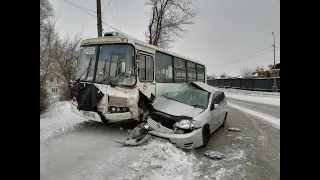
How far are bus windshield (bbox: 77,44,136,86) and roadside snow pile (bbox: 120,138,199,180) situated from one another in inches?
81.8

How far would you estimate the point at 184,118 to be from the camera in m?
5.31

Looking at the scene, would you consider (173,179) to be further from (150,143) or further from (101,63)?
(101,63)

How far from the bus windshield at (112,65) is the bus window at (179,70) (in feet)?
10.2

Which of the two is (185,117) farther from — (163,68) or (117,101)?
(163,68)

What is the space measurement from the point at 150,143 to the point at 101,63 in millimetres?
2787

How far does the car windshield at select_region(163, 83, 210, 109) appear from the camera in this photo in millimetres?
6297

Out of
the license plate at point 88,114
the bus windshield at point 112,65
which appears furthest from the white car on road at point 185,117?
the license plate at point 88,114

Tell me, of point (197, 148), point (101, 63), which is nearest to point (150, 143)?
point (197, 148)

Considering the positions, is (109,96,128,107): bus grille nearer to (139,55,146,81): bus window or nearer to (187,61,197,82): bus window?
(139,55,146,81): bus window

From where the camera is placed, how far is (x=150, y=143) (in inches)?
208

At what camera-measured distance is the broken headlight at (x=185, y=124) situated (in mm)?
5203

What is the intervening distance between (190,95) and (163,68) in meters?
2.06

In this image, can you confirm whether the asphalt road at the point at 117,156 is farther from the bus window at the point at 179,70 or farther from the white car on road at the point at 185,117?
the bus window at the point at 179,70
